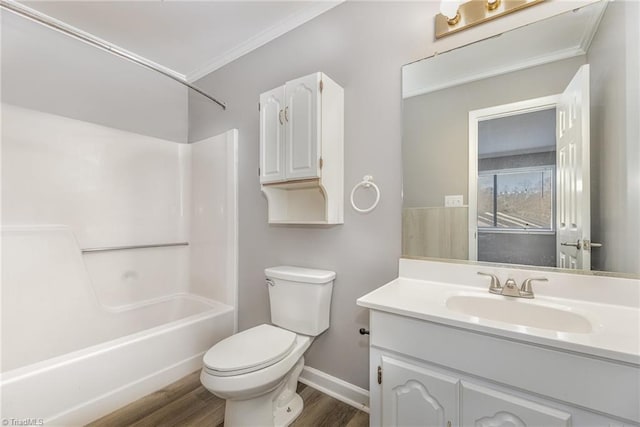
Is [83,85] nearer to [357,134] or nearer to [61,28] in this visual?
[61,28]

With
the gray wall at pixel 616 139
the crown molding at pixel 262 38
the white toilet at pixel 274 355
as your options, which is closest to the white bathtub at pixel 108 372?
the white toilet at pixel 274 355

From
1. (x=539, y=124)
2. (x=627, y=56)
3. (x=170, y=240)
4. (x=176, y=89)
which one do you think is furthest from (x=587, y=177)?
(x=176, y=89)

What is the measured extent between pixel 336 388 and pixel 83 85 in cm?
280

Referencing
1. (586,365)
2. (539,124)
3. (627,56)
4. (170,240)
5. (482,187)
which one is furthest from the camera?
(170,240)

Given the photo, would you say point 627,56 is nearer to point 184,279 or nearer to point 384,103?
point 384,103

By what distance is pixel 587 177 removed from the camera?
1033 mm

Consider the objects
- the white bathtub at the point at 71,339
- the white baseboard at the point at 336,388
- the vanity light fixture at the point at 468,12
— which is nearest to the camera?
the vanity light fixture at the point at 468,12

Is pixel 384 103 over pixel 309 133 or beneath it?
over

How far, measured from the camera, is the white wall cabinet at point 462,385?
0.75 m

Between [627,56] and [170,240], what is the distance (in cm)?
298

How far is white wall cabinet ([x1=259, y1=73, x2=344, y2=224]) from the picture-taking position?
Answer: 1.50m

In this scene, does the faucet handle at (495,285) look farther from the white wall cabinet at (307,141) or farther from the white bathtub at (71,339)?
the white bathtub at (71,339)

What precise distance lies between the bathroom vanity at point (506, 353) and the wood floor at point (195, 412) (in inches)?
18.5

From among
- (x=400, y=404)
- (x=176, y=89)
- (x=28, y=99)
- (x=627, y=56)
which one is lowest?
(x=400, y=404)
